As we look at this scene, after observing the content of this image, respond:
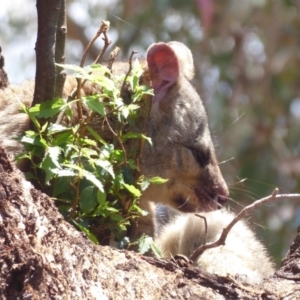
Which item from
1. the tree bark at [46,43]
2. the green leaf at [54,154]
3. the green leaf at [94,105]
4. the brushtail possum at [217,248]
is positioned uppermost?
the tree bark at [46,43]

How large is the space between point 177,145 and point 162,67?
1.30 feet

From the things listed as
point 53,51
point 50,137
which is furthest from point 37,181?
point 53,51

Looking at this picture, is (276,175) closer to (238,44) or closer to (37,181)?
(238,44)

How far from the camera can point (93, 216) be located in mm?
2814

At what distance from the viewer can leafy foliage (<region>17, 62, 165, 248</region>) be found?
2693 millimetres

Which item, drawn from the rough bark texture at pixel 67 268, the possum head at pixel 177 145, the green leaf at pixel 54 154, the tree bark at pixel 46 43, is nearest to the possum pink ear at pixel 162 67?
the possum head at pixel 177 145

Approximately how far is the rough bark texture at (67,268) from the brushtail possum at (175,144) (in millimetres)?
1349

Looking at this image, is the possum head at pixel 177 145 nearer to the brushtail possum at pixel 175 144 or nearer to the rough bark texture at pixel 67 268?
the brushtail possum at pixel 175 144

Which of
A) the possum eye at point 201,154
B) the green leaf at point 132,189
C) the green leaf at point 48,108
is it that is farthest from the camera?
the possum eye at point 201,154

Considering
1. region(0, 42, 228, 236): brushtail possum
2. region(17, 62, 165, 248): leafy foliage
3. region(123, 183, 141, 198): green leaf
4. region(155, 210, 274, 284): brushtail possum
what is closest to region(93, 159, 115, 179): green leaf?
region(17, 62, 165, 248): leafy foliage

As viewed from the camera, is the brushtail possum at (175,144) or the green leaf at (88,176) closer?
the green leaf at (88,176)

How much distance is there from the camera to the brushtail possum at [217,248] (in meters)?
3.91

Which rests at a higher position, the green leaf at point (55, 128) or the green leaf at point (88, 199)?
the green leaf at point (55, 128)

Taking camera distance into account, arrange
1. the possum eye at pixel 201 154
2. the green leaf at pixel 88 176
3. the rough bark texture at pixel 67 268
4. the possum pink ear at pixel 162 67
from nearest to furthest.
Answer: the rough bark texture at pixel 67 268 < the green leaf at pixel 88 176 < the possum pink ear at pixel 162 67 < the possum eye at pixel 201 154
